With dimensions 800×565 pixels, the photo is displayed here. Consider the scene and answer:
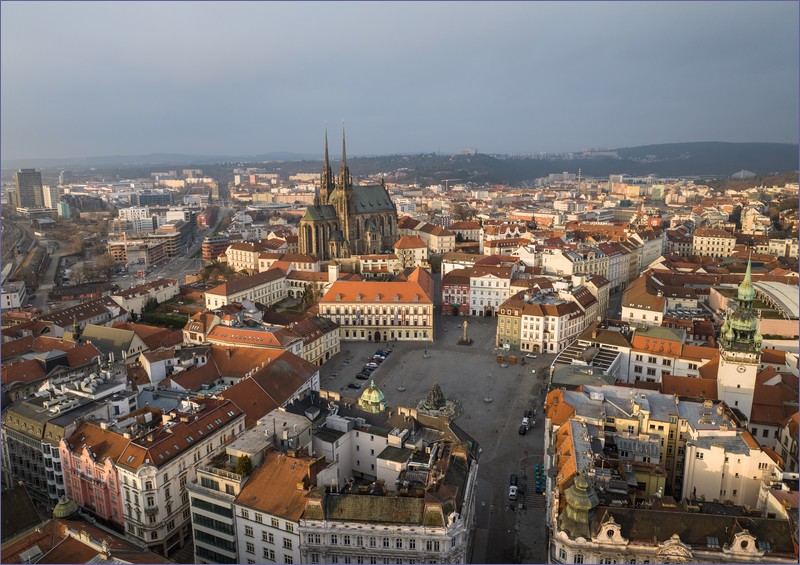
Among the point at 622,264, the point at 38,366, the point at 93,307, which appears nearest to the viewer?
the point at 38,366

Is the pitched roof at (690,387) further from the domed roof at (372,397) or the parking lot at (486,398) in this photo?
the domed roof at (372,397)

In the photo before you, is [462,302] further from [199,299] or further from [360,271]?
[199,299]

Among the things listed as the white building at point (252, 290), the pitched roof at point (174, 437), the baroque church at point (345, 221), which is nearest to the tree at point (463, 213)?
the baroque church at point (345, 221)

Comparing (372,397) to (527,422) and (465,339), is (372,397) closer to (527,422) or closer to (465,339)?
(527,422)

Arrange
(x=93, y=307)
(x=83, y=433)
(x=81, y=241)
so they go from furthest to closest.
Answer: (x=81, y=241), (x=93, y=307), (x=83, y=433)

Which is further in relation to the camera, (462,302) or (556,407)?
(462,302)

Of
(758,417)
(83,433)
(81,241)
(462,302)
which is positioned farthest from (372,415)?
(81,241)
